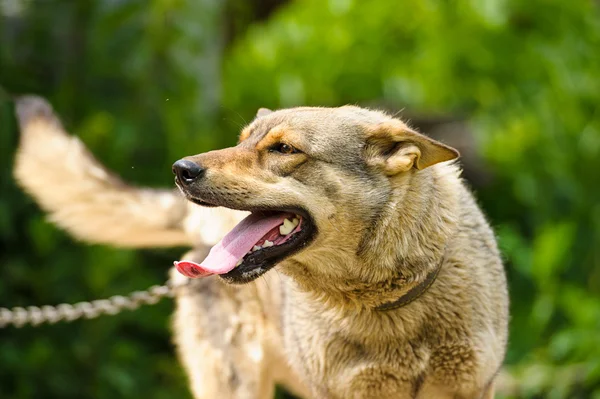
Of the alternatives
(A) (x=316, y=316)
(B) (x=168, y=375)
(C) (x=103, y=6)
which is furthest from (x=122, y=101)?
(A) (x=316, y=316)

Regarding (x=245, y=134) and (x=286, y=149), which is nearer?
(x=286, y=149)

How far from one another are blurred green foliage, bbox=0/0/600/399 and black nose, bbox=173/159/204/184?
271 cm

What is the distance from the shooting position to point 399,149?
3389 mm

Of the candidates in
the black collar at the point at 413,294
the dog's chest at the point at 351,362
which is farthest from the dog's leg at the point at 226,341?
the black collar at the point at 413,294

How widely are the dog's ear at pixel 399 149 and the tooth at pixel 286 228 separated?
389 mm

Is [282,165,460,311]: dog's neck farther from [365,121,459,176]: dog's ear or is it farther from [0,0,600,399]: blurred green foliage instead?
[0,0,600,399]: blurred green foliage

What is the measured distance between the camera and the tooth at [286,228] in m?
3.27

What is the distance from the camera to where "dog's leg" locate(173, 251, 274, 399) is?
4.36 m

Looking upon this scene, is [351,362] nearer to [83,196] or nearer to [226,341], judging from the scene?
[226,341]

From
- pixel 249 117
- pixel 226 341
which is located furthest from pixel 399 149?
pixel 249 117

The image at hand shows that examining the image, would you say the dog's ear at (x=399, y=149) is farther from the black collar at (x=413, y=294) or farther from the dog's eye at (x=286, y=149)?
the black collar at (x=413, y=294)

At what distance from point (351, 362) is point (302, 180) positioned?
2.61 ft

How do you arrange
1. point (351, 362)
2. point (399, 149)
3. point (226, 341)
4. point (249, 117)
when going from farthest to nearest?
point (249, 117)
point (226, 341)
point (351, 362)
point (399, 149)

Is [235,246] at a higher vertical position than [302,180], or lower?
lower
